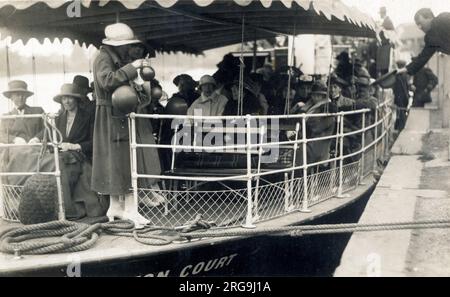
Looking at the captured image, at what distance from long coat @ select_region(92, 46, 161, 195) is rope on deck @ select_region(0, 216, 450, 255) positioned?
1.45 ft

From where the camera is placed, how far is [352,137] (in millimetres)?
8469

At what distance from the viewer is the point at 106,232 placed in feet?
16.3

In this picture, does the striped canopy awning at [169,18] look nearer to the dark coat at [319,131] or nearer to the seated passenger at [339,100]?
the seated passenger at [339,100]

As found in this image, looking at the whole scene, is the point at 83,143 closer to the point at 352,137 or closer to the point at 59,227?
the point at 59,227

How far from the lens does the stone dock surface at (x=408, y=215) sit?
451 centimetres

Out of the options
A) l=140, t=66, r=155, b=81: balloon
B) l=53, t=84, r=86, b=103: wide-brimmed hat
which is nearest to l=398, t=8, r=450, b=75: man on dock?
l=140, t=66, r=155, b=81: balloon

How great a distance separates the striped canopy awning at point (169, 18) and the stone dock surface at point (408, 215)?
2.37 meters

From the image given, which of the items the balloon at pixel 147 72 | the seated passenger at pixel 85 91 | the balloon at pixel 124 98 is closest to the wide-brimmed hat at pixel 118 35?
the balloon at pixel 147 72

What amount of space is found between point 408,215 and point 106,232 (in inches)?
138

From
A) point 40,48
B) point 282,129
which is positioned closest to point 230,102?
point 282,129

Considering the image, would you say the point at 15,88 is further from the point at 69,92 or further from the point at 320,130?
the point at 320,130

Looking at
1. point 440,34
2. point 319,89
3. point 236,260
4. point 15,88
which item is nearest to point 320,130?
point 319,89

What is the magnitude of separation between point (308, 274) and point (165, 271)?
2.50 metres
